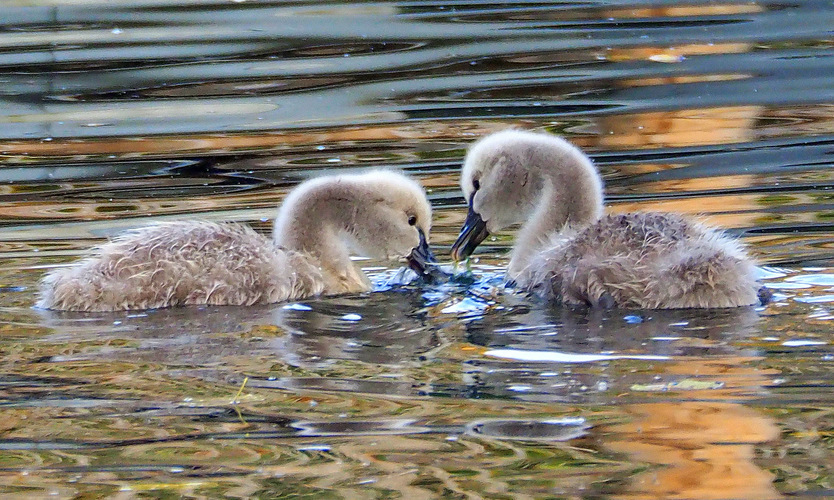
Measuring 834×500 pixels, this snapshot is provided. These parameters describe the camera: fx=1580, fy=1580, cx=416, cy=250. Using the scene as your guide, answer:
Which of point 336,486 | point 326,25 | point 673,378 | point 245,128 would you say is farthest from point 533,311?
point 326,25

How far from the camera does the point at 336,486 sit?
429 centimetres

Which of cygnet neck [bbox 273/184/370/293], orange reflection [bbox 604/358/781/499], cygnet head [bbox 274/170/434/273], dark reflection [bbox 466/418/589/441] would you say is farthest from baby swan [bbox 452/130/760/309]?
dark reflection [bbox 466/418/589/441]

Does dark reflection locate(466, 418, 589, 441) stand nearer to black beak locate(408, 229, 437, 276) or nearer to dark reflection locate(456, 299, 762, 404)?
dark reflection locate(456, 299, 762, 404)

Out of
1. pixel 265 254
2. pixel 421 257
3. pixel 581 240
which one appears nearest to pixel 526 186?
pixel 421 257

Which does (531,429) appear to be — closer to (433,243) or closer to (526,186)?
(526,186)

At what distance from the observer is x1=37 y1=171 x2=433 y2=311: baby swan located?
6.78 m

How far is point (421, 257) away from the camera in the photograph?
7703mm

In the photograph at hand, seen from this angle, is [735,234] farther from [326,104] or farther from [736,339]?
[326,104]

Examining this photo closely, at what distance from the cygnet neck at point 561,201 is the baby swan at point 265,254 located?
1.78 feet

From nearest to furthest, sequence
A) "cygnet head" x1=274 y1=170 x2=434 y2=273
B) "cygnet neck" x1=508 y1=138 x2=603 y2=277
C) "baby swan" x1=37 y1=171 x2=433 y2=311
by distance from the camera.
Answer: "baby swan" x1=37 y1=171 x2=433 y2=311 → "cygnet neck" x1=508 y1=138 x2=603 y2=277 → "cygnet head" x1=274 y1=170 x2=434 y2=273

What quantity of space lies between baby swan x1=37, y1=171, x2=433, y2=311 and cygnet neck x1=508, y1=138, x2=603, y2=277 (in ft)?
1.78

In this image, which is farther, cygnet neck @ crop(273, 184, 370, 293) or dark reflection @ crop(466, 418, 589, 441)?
cygnet neck @ crop(273, 184, 370, 293)

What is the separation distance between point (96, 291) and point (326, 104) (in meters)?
5.62

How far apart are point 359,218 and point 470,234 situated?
0.59 m
